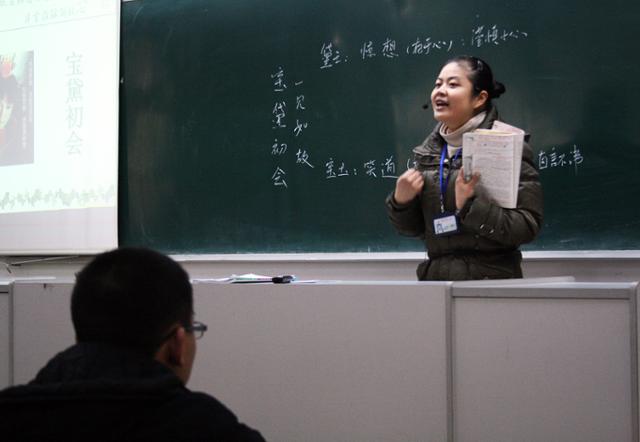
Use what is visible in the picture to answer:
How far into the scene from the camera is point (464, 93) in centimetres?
295

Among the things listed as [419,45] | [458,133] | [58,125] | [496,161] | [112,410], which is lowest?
[112,410]

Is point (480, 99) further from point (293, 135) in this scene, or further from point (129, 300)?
point (129, 300)

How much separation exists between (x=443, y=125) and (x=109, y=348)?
2099 mm

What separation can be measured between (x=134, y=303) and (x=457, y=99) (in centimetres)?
203

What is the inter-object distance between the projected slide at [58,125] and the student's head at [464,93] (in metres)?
2.07

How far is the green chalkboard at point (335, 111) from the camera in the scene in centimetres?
327

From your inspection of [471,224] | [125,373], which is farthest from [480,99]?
[125,373]

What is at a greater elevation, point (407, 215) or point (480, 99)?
point (480, 99)

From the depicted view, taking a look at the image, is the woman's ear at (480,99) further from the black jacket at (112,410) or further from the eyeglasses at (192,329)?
the black jacket at (112,410)

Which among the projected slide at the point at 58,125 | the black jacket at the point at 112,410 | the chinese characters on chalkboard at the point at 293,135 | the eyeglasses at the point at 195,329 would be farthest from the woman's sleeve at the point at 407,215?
the projected slide at the point at 58,125

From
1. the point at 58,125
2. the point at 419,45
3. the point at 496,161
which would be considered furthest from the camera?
the point at 58,125

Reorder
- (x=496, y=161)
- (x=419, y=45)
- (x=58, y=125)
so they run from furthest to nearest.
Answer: (x=58, y=125) < (x=419, y=45) < (x=496, y=161)

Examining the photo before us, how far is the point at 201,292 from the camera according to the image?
2.79m

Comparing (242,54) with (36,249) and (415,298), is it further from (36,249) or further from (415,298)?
(415,298)
